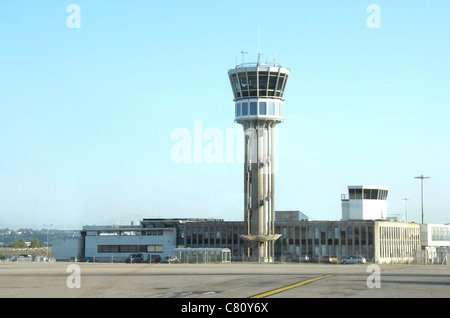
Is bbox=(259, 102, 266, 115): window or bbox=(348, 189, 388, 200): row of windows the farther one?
bbox=(348, 189, 388, 200): row of windows

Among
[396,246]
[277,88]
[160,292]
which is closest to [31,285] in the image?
[160,292]

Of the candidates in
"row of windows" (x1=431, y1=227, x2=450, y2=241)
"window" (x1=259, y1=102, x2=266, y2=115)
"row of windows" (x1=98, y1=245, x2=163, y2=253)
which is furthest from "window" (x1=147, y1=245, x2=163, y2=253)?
"row of windows" (x1=431, y1=227, x2=450, y2=241)

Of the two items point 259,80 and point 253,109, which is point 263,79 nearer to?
point 259,80

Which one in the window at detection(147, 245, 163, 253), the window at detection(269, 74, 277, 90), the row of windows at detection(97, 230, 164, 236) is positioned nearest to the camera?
the window at detection(269, 74, 277, 90)

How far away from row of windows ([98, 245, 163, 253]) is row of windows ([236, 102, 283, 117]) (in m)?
39.1

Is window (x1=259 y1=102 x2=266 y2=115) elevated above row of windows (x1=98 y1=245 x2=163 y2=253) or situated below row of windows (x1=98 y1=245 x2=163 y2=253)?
above

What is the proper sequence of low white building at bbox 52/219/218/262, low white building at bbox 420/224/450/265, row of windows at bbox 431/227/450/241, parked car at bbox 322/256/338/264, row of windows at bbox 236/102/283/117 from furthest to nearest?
row of windows at bbox 431/227/450/241, low white building at bbox 420/224/450/265, low white building at bbox 52/219/218/262, parked car at bbox 322/256/338/264, row of windows at bbox 236/102/283/117

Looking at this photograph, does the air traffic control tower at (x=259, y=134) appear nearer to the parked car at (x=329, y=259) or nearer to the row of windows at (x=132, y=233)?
the parked car at (x=329, y=259)

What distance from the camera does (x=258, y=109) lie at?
110 metres

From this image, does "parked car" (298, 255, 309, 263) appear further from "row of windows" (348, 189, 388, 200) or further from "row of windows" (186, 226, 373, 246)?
"row of windows" (348, 189, 388, 200)

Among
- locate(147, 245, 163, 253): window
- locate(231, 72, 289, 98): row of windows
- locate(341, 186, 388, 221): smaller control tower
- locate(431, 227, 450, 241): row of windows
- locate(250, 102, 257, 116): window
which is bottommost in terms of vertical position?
locate(147, 245, 163, 253): window

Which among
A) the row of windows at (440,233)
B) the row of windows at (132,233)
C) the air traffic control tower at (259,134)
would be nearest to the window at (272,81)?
the air traffic control tower at (259,134)

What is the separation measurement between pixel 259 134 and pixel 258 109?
4.53 m

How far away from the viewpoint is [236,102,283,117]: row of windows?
11044cm
